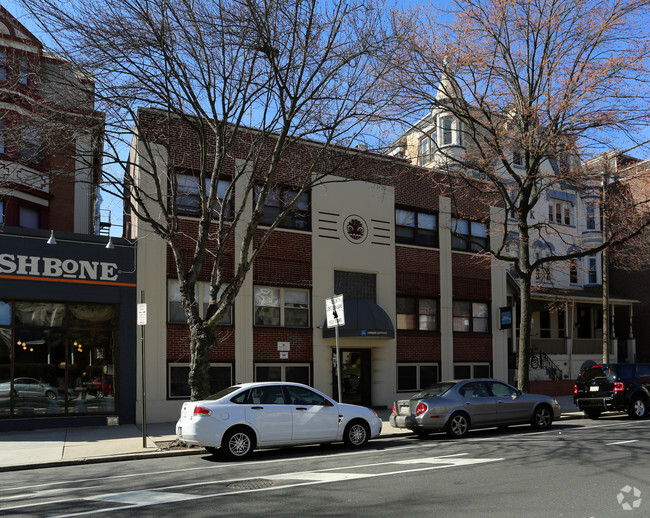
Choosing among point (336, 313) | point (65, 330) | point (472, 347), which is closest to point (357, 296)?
point (472, 347)

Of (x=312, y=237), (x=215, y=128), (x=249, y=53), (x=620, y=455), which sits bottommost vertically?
Result: (x=620, y=455)

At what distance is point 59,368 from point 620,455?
1388cm

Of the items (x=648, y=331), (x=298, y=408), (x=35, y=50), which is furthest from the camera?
(x=648, y=331)

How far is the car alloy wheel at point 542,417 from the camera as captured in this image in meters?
16.0

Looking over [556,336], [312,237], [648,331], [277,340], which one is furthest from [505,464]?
[648,331]

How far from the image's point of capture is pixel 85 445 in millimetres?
14383

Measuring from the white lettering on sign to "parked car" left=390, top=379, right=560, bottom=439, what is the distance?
885cm

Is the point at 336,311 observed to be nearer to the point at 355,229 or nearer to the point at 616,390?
the point at 355,229

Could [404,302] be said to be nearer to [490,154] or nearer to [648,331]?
[490,154]

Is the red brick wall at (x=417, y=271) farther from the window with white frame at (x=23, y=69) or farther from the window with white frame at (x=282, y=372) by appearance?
the window with white frame at (x=23, y=69)

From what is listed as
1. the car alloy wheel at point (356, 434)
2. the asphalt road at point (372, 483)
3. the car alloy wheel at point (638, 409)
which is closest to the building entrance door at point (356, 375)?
the car alloy wheel at point (638, 409)

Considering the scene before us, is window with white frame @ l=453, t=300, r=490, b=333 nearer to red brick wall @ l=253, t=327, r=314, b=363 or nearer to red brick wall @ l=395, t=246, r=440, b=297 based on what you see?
red brick wall @ l=395, t=246, r=440, b=297

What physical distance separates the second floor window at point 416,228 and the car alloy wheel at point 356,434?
11.5m

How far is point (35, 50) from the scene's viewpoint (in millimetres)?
16766
